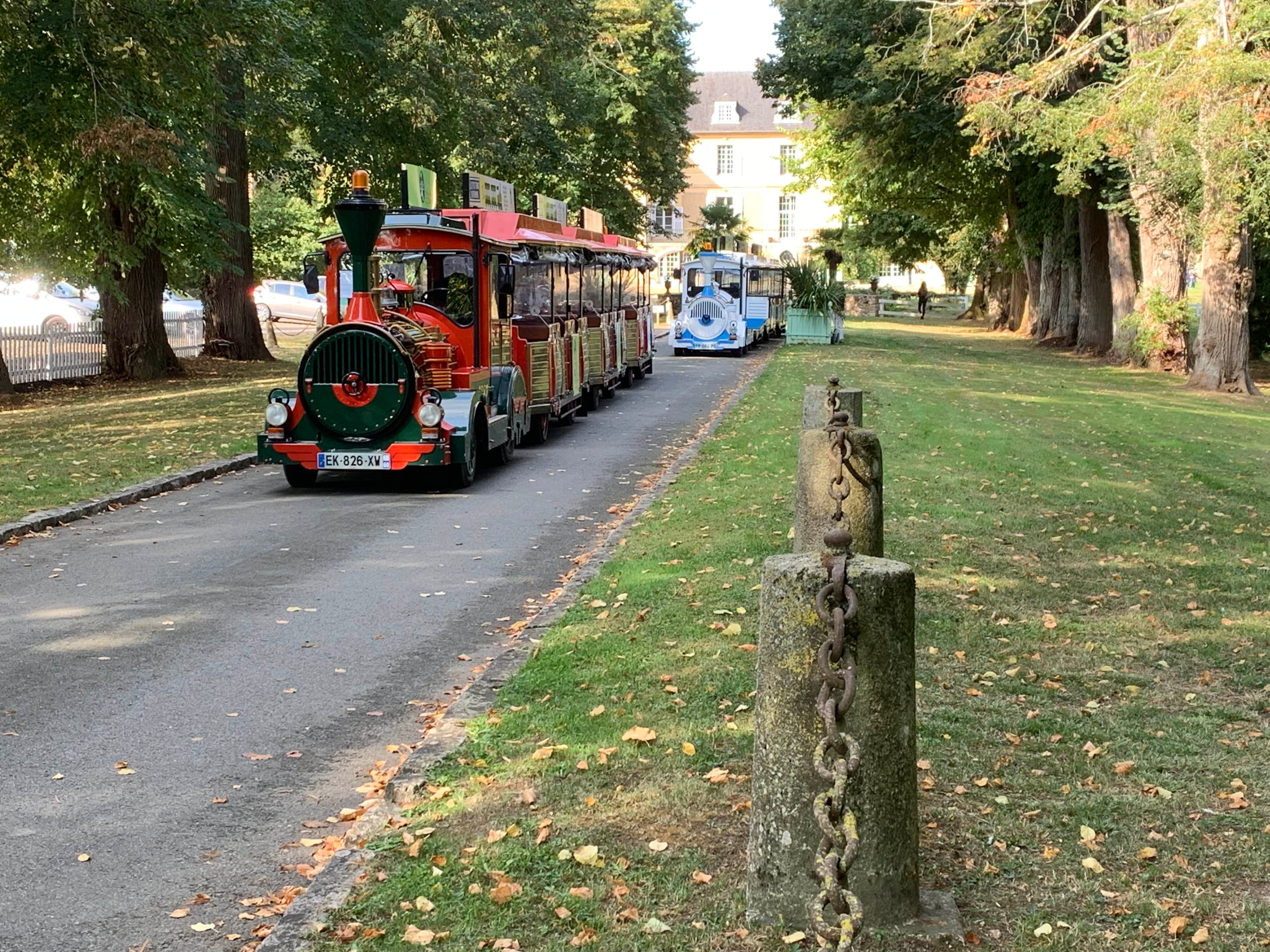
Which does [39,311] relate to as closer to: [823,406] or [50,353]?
[50,353]

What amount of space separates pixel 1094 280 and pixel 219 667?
116 feet

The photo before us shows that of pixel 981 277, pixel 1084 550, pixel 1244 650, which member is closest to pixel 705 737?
pixel 1244 650

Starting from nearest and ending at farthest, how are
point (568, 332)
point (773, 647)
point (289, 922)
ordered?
point (773, 647) < point (289, 922) < point (568, 332)

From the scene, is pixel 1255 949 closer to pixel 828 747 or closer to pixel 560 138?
pixel 828 747

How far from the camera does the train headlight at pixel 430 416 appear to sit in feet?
45.8

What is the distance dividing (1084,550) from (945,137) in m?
28.4

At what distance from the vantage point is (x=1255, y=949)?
13.7 ft

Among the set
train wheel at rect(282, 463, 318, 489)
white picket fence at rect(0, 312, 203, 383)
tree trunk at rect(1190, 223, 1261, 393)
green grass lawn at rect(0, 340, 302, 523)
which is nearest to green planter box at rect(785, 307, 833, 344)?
tree trunk at rect(1190, 223, 1261, 393)

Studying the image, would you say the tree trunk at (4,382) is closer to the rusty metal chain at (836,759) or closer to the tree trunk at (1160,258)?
the tree trunk at (1160,258)

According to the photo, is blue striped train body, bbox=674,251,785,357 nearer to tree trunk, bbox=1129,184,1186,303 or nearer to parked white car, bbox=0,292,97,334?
tree trunk, bbox=1129,184,1186,303

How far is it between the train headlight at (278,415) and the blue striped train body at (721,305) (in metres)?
24.8

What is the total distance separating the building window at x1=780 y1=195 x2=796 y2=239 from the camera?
332ft

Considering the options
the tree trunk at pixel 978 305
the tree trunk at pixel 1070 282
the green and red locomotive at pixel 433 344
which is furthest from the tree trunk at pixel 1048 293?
A: the green and red locomotive at pixel 433 344

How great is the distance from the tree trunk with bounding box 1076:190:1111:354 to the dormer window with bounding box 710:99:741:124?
65.3m
